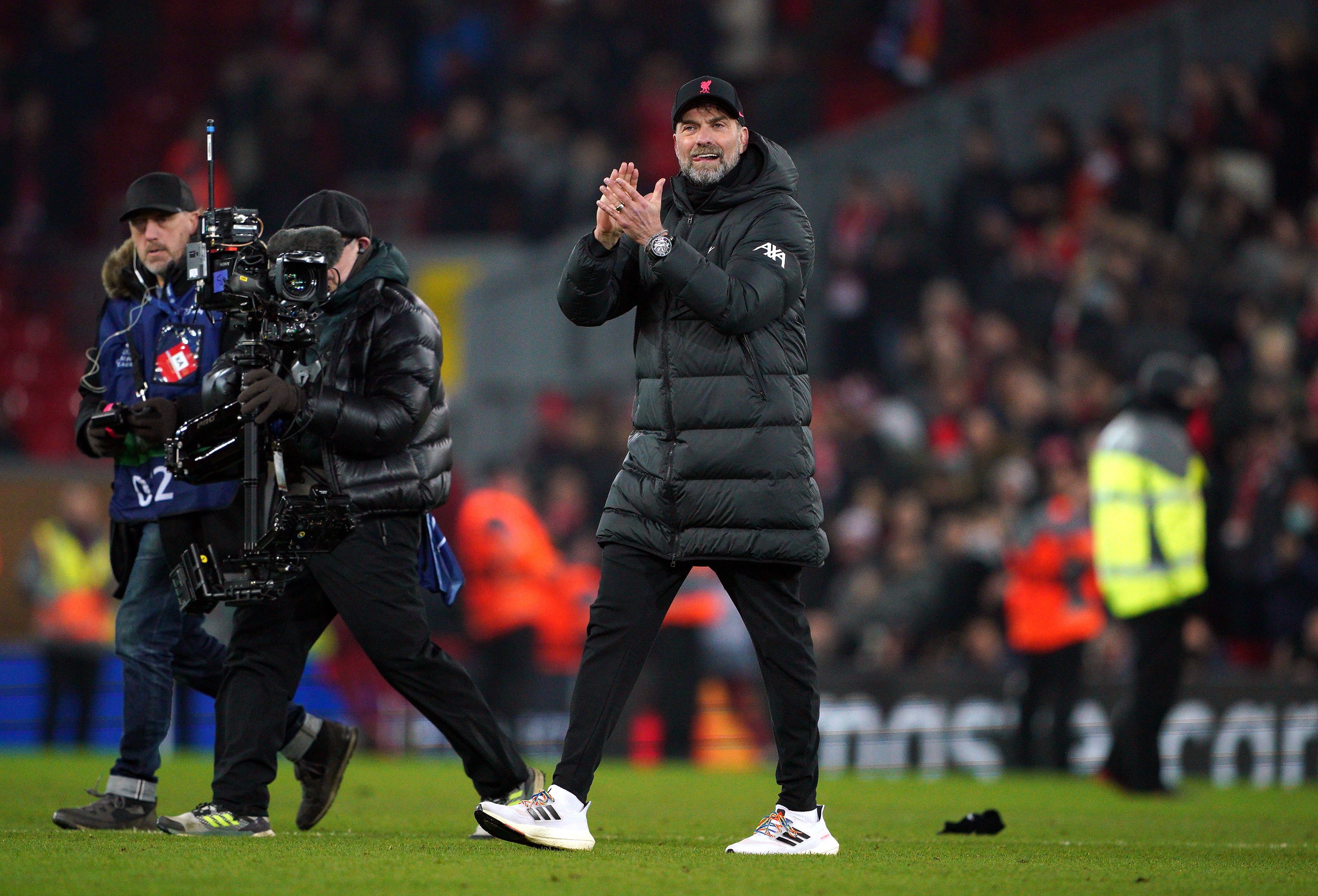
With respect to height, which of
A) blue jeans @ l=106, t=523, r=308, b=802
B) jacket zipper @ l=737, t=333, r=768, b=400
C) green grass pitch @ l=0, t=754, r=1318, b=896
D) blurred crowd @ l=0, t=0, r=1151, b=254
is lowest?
green grass pitch @ l=0, t=754, r=1318, b=896

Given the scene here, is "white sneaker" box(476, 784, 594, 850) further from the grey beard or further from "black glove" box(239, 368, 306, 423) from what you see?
the grey beard

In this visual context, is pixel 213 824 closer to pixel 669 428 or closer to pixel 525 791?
pixel 525 791

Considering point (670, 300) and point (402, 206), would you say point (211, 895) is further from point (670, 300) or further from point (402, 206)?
point (402, 206)

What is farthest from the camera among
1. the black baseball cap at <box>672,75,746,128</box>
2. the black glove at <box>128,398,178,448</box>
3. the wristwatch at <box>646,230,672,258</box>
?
the black glove at <box>128,398,178,448</box>

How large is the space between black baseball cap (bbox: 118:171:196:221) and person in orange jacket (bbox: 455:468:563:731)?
21.2 feet

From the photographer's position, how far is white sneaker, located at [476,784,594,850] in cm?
533

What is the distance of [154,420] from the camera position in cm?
611

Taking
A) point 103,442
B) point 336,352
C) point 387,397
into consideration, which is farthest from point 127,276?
point 387,397

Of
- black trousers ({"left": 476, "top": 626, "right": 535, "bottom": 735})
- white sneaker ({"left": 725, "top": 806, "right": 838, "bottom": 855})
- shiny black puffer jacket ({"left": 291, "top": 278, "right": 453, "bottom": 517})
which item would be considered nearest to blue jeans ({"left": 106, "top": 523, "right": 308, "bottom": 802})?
shiny black puffer jacket ({"left": 291, "top": 278, "right": 453, "bottom": 517})

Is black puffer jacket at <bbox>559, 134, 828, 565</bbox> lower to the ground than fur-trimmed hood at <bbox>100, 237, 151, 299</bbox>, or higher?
lower

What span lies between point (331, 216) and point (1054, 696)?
6.84m

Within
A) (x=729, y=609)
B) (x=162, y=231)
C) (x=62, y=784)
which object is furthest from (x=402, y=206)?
(x=162, y=231)

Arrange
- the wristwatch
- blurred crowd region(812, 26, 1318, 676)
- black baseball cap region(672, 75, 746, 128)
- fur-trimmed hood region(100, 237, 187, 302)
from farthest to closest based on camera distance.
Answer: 1. blurred crowd region(812, 26, 1318, 676)
2. fur-trimmed hood region(100, 237, 187, 302)
3. black baseball cap region(672, 75, 746, 128)
4. the wristwatch

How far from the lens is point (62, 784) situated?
8945mm
